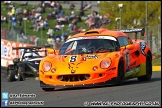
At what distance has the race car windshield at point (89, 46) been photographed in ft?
42.1

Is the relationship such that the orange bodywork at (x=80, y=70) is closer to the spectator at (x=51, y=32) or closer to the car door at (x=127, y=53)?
the car door at (x=127, y=53)

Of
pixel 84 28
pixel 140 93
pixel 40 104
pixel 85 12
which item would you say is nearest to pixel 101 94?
pixel 140 93

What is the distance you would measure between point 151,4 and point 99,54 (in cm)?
2894

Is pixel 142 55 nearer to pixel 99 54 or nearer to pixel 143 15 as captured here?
pixel 99 54

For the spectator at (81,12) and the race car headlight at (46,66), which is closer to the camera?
the race car headlight at (46,66)

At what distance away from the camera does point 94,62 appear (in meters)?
12.0

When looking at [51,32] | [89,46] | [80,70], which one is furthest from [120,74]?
[51,32]

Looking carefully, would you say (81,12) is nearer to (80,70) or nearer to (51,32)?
(51,32)

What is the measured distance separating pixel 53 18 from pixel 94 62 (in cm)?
3627

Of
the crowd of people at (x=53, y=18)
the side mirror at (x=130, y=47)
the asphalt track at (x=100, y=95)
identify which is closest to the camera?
the asphalt track at (x=100, y=95)

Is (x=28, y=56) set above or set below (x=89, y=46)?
below

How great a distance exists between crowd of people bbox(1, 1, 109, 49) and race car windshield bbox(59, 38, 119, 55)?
85.0 ft

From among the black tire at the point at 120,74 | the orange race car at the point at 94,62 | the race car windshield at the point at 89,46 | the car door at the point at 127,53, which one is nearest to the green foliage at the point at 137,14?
the car door at the point at 127,53

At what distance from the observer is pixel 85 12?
2036 inches
